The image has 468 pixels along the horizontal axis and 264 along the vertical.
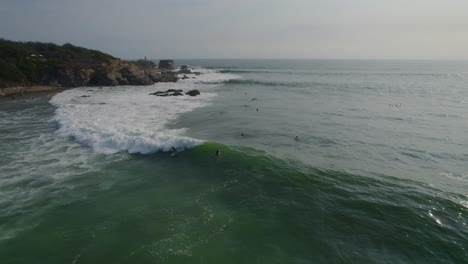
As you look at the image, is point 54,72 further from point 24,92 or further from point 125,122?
point 125,122

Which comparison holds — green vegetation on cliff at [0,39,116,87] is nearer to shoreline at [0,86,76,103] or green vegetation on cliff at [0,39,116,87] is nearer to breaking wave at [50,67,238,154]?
shoreline at [0,86,76,103]

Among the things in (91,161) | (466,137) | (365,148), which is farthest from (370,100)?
(91,161)

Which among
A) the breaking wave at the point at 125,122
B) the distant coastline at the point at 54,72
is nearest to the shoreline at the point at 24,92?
the distant coastline at the point at 54,72

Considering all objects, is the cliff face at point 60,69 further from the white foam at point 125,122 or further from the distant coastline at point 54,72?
the white foam at point 125,122

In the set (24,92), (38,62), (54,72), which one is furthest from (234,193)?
(38,62)

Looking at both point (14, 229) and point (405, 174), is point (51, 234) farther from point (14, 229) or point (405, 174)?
point (405, 174)

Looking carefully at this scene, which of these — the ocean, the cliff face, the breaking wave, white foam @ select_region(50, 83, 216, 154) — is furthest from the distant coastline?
the ocean
